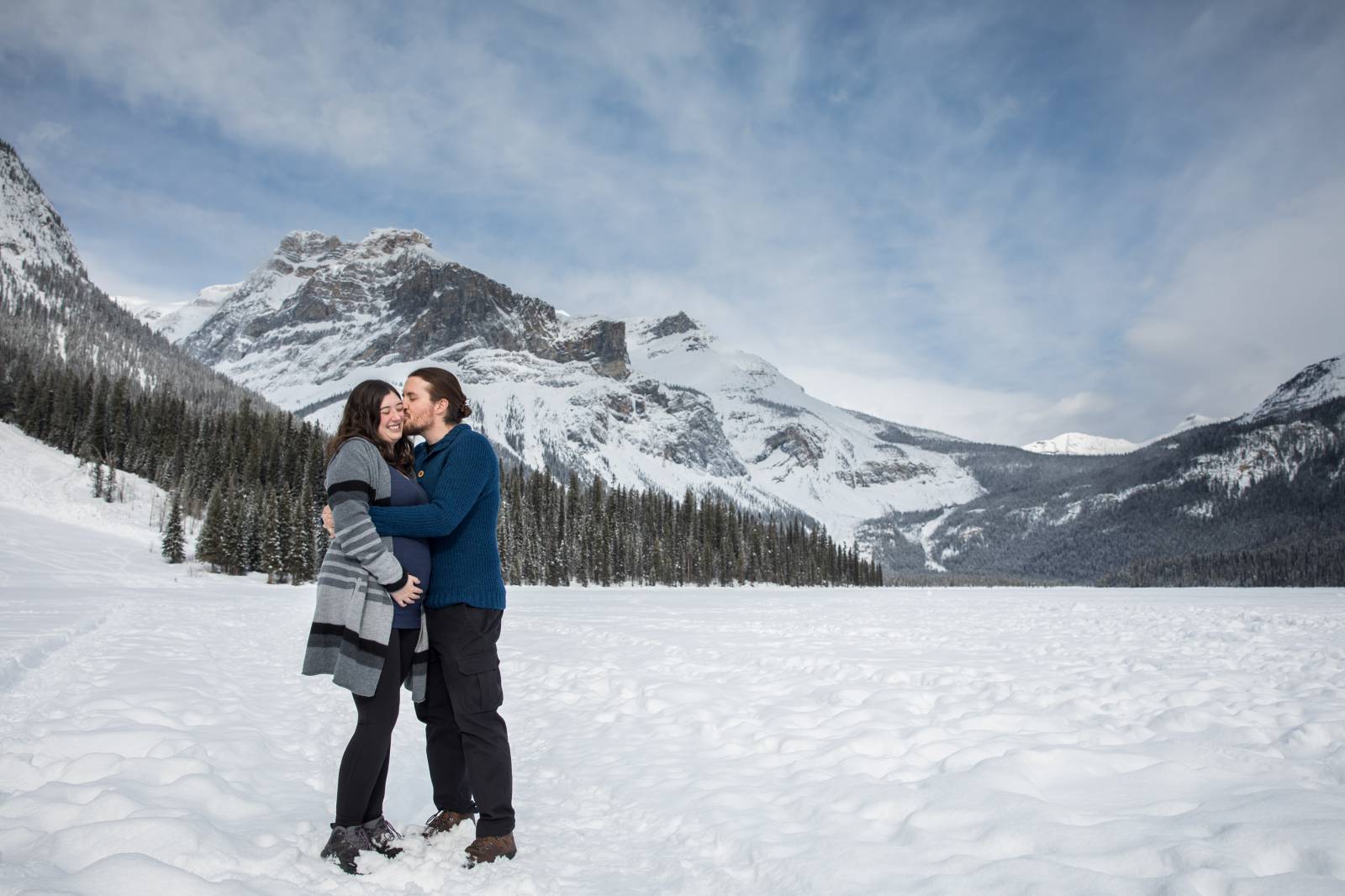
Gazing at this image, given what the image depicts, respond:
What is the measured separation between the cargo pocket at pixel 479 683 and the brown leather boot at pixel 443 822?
88cm

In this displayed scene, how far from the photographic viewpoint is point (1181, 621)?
19.5 metres

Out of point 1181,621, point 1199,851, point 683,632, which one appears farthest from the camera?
point 1181,621

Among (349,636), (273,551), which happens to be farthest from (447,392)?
(273,551)

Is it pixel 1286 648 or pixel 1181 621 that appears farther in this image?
pixel 1181 621

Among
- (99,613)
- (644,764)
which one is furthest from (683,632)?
(99,613)

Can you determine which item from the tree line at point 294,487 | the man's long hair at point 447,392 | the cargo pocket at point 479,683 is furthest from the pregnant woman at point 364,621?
the tree line at point 294,487

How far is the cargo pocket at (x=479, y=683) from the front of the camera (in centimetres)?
455

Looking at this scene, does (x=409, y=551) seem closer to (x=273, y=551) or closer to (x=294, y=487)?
(x=273, y=551)

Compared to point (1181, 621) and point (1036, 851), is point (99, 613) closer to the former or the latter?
point (1036, 851)

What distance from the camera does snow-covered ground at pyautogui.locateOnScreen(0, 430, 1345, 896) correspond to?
3621 millimetres

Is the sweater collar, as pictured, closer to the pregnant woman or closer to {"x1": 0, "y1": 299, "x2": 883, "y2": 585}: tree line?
the pregnant woman

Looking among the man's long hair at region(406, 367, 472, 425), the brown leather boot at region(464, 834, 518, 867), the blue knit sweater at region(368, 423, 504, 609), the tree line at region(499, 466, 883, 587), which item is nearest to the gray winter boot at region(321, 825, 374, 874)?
the brown leather boot at region(464, 834, 518, 867)

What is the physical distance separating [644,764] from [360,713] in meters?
2.83

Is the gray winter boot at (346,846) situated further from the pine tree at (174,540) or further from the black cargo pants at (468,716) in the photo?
the pine tree at (174,540)
